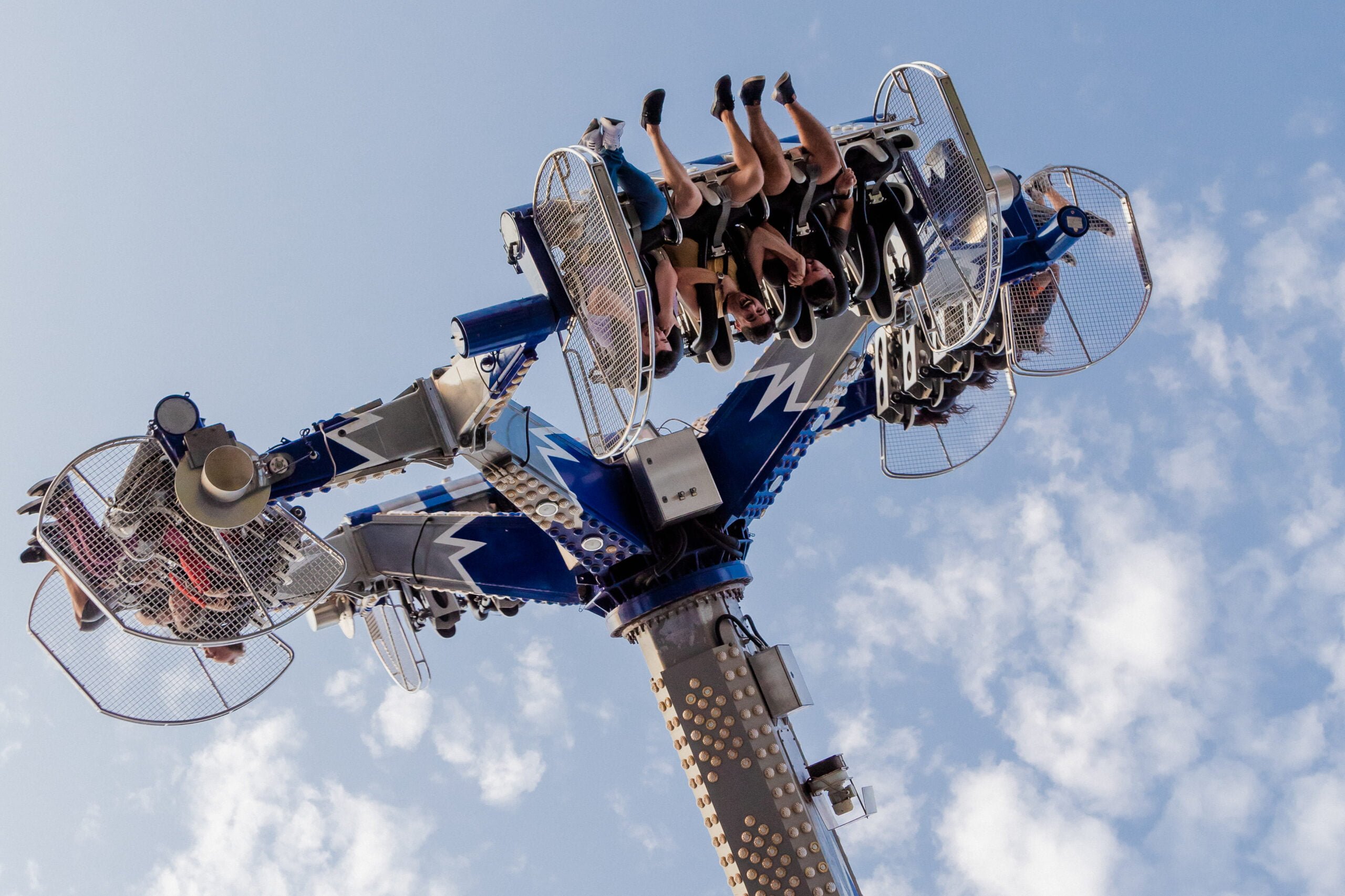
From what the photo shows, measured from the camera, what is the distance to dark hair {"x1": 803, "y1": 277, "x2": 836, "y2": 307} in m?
12.3

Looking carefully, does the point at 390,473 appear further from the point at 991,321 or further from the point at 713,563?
the point at 991,321

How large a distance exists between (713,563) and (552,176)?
5.68 meters

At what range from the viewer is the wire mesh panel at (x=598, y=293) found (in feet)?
33.3

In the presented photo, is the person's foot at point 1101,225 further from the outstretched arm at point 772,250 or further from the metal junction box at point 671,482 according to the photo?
the metal junction box at point 671,482

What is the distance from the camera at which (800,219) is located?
12180 millimetres

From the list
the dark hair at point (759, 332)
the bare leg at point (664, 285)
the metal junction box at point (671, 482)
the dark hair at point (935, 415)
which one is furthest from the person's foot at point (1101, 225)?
the bare leg at point (664, 285)

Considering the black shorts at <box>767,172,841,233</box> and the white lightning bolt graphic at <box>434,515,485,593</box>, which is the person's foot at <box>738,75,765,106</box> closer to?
the black shorts at <box>767,172,841,233</box>

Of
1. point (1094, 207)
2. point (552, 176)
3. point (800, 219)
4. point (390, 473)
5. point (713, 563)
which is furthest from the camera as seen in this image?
point (713, 563)

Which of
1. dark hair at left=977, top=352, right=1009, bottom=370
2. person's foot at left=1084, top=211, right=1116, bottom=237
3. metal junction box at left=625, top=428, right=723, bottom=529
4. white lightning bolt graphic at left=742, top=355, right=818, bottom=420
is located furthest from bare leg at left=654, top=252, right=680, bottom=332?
dark hair at left=977, top=352, right=1009, bottom=370

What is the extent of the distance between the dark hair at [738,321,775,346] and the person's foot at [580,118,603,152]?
2373mm

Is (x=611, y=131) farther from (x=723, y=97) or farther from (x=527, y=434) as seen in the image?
(x=527, y=434)

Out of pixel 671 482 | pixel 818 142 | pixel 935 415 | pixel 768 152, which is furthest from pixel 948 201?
pixel 935 415

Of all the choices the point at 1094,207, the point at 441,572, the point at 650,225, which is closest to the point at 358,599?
the point at 441,572

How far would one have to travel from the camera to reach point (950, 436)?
16.7 meters
